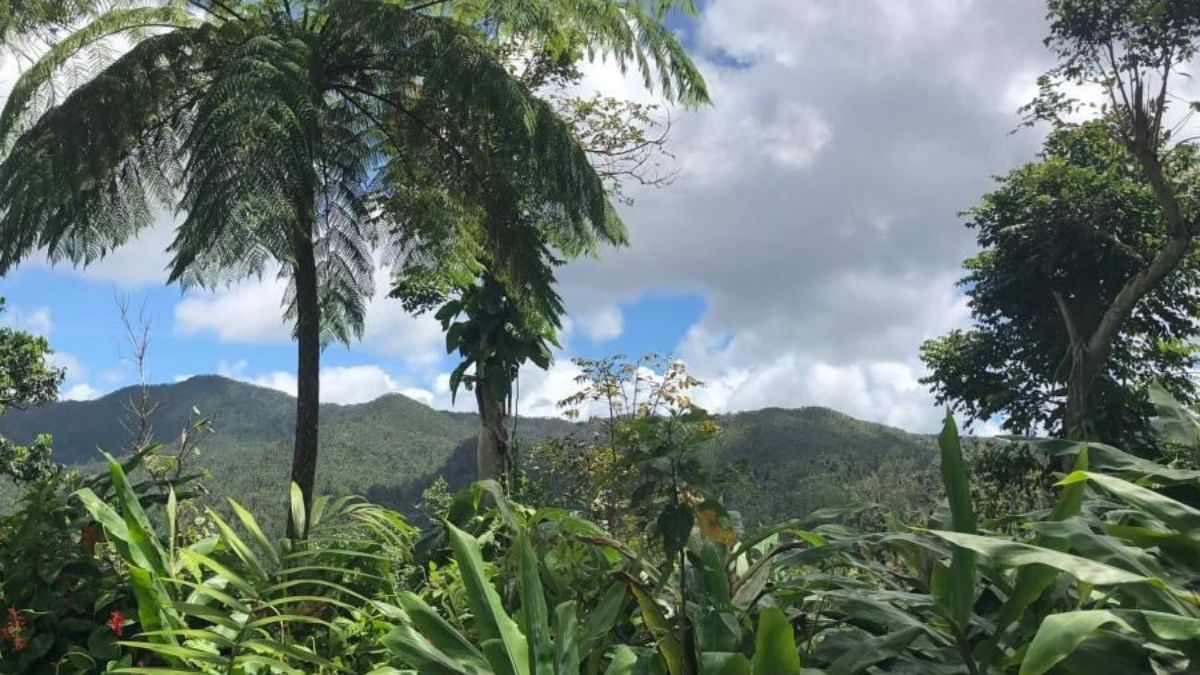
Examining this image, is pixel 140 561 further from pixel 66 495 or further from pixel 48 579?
pixel 66 495

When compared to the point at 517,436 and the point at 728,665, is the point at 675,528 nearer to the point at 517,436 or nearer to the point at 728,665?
the point at 728,665

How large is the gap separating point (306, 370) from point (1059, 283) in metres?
15.5

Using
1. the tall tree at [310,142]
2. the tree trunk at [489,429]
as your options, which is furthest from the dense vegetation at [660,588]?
the tree trunk at [489,429]

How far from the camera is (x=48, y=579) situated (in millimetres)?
1824

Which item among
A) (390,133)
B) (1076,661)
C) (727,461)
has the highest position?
(390,133)

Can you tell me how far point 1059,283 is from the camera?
18.8m

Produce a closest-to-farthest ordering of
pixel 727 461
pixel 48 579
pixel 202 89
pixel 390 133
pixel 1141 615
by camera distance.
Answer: pixel 1141 615, pixel 727 461, pixel 48 579, pixel 202 89, pixel 390 133

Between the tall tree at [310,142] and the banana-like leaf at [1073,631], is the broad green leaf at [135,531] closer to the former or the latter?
the banana-like leaf at [1073,631]

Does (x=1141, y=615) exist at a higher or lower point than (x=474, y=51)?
lower

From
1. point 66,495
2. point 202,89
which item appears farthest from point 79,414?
point 66,495

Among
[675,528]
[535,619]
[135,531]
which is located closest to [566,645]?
[535,619]

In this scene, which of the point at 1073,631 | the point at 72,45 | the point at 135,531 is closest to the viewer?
the point at 1073,631

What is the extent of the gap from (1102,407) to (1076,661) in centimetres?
1586

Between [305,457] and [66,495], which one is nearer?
[66,495]
